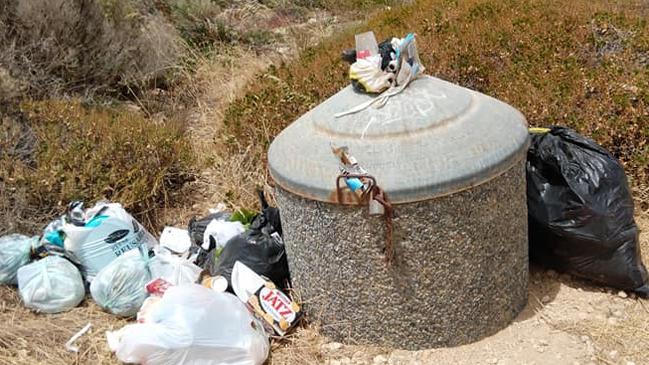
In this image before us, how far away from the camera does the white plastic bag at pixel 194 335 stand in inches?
109

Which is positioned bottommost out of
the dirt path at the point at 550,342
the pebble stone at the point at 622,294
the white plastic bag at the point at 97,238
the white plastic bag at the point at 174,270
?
the pebble stone at the point at 622,294

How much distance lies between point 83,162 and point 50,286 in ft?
3.23

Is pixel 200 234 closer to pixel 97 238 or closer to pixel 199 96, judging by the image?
pixel 97 238

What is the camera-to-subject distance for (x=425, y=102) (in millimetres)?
2768

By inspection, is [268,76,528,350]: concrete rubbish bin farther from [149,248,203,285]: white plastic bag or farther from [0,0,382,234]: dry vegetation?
[0,0,382,234]: dry vegetation

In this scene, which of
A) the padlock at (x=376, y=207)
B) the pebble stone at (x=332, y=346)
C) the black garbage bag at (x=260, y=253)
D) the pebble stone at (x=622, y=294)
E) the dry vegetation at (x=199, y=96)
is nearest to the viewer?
the padlock at (x=376, y=207)

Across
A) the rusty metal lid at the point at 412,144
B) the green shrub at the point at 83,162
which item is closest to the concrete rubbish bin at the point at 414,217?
the rusty metal lid at the point at 412,144

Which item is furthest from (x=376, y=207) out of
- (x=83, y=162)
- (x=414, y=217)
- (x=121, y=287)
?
(x=83, y=162)

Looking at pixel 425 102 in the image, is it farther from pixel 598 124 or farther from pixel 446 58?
pixel 446 58

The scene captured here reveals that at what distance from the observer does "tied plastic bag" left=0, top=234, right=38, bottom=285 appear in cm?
371

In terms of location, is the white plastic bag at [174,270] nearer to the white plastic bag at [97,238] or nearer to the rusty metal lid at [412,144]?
the white plastic bag at [97,238]

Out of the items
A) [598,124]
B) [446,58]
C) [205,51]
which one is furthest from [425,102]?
[205,51]

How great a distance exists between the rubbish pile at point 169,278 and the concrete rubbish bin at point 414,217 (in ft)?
1.10

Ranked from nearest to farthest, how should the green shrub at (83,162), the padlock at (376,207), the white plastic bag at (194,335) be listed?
the padlock at (376,207)
the white plastic bag at (194,335)
the green shrub at (83,162)
